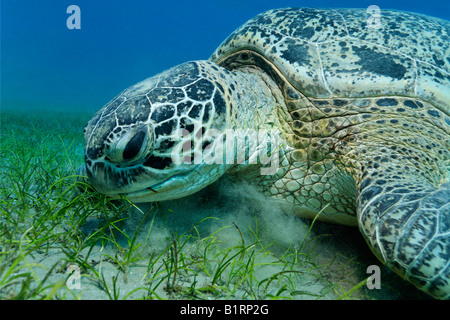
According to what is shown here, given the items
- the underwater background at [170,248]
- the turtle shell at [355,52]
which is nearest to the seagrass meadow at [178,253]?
the underwater background at [170,248]

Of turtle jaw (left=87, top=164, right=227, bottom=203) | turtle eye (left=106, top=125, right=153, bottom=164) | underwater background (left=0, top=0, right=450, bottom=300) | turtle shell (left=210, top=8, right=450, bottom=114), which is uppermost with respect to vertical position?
turtle shell (left=210, top=8, right=450, bottom=114)

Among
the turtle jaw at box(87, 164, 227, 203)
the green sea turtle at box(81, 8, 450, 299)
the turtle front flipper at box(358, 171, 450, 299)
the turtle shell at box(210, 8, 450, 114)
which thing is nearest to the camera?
the turtle front flipper at box(358, 171, 450, 299)

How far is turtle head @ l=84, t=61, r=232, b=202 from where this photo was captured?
1.41 m

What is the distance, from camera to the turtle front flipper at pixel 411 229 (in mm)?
1060

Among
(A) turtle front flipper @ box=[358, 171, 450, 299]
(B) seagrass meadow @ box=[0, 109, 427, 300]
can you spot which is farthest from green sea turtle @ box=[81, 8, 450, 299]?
(B) seagrass meadow @ box=[0, 109, 427, 300]

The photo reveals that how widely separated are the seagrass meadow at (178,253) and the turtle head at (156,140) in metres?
0.21

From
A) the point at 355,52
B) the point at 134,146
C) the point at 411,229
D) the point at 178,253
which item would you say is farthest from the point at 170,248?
the point at 355,52

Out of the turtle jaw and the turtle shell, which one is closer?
the turtle jaw

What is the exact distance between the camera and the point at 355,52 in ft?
6.18

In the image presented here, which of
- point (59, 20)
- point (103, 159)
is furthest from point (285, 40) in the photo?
point (59, 20)

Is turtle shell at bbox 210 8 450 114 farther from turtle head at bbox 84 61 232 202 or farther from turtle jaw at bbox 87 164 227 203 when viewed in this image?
turtle jaw at bbox 87 164 227 203

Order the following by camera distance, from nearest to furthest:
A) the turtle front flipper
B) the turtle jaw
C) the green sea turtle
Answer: the turtle front flipper → the green sea turtle → the turtle jaw

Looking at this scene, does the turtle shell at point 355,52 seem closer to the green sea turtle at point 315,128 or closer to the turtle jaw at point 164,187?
the green sea turtle at point 315,128
